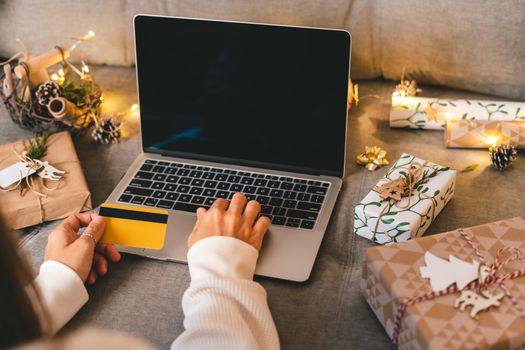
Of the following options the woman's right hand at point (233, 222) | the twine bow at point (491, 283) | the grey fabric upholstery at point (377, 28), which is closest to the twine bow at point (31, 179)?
the woman's right hand at point (233, 222)

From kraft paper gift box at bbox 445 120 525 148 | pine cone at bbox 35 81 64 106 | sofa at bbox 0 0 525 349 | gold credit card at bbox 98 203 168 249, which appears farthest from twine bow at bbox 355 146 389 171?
pine cone at bbox 35 81 64 106

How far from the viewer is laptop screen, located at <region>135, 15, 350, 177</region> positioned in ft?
3.25

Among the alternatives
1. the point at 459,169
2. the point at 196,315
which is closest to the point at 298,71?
the point at 459,169

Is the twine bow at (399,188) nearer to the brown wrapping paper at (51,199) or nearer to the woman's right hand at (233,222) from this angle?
the woman's right hand at (233,222)

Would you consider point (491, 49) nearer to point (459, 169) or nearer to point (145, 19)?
point (459, 169)

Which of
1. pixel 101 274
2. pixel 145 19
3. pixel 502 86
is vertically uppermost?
pixel 145 19

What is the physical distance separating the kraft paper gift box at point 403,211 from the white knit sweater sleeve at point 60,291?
0.42 metres

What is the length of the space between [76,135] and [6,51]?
41cm

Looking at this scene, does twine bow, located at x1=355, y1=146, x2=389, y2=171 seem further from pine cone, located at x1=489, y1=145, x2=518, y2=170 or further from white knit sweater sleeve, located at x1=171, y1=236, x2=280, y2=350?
white knit sweater sleeve, located at x1=171, y1=236, x2=280, y2=350

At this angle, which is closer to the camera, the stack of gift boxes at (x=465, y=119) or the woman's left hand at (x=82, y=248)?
the woman's left hand at (x=82, y=248)

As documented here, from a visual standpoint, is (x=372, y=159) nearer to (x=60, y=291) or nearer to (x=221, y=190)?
(x=221, y=190)

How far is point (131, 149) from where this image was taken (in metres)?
1.17

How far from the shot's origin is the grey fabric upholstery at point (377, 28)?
45.4 inches

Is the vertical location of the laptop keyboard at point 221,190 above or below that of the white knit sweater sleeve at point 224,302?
below
